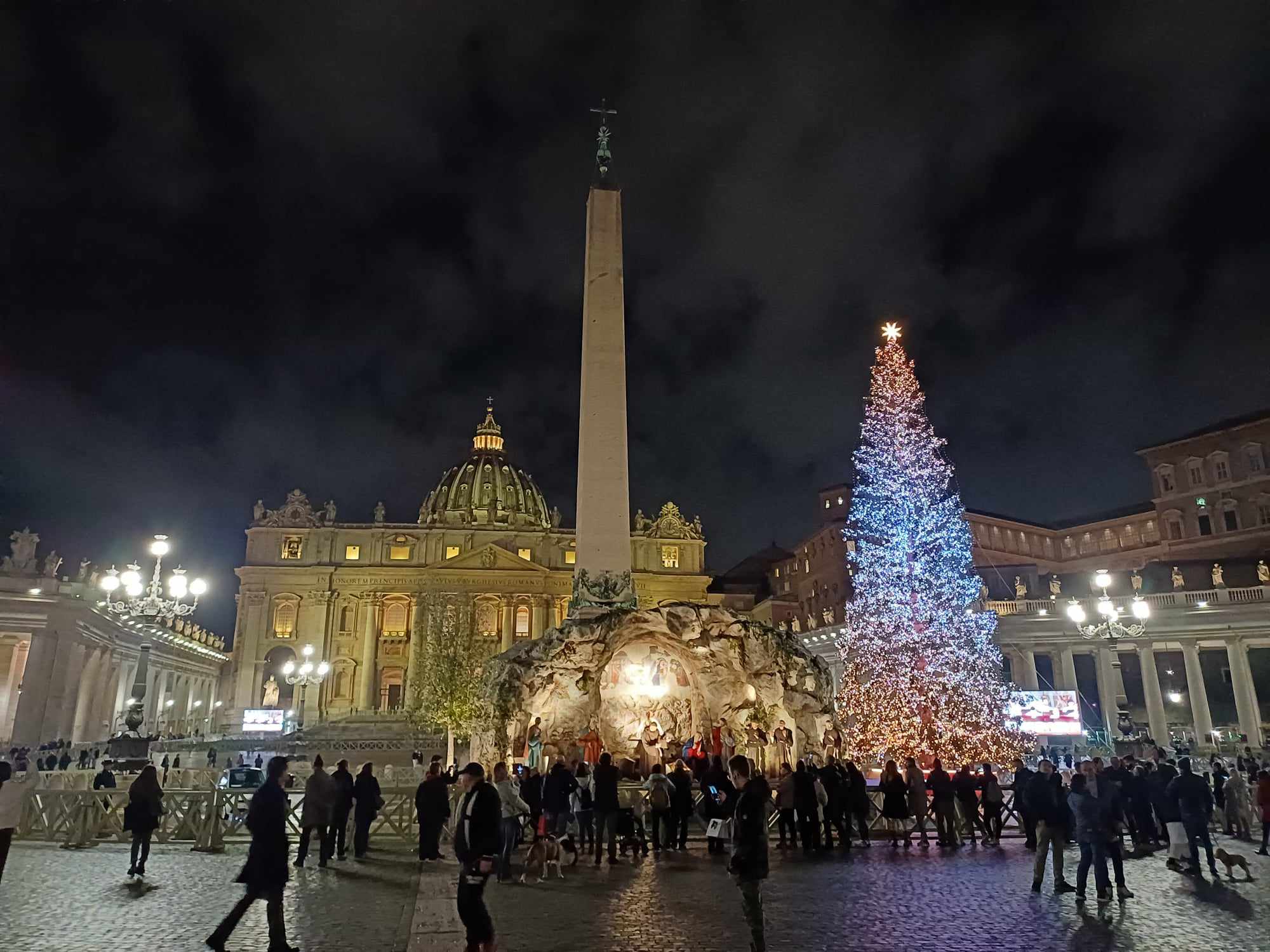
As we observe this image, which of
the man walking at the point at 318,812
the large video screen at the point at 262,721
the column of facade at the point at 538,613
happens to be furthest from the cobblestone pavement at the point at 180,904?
the column of facade at the point at 538,613

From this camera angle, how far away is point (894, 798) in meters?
14.1

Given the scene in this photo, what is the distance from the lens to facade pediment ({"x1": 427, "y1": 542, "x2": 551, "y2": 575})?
8050 cm

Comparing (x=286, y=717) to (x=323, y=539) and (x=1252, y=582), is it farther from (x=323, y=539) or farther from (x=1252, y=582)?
(x=1252, y=582)

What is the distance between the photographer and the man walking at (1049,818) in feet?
Answer: 32.2

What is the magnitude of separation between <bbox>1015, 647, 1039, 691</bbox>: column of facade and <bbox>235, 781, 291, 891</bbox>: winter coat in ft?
Result: 124

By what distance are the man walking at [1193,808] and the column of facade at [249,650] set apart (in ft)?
252

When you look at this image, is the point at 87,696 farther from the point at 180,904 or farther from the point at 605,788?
the point at 605,788

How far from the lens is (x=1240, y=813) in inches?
589

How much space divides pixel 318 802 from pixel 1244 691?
128ft

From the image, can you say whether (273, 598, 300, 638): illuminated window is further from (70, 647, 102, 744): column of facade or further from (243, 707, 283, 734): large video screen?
(243, 707, 283, 734): large video screen

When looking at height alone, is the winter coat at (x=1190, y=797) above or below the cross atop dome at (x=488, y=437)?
below

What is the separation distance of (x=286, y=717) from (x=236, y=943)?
37.0 m

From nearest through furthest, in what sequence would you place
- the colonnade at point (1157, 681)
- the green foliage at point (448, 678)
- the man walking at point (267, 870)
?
the man walking at point (267, 870) → the colonnade at point (1157, 681) → the green foliage at point (448, 678)

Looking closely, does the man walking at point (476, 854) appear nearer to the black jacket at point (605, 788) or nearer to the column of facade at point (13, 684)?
the black jacket at point (605, 788)
